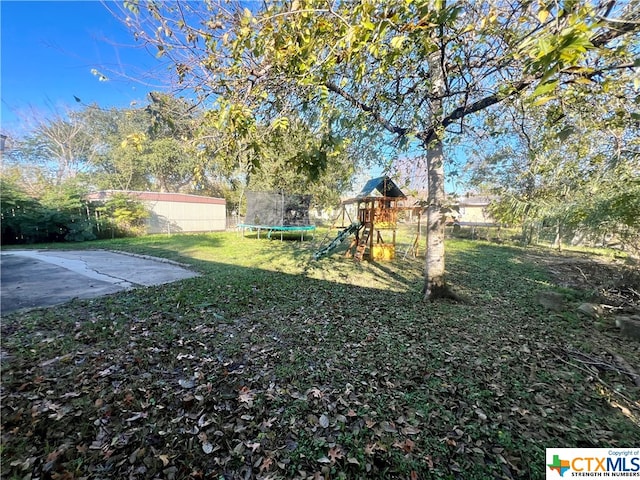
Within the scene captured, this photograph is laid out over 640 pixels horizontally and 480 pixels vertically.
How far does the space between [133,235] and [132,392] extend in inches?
519

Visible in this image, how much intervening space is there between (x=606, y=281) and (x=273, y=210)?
1169 centimetres

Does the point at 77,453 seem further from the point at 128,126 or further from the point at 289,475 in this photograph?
the point at 128,126

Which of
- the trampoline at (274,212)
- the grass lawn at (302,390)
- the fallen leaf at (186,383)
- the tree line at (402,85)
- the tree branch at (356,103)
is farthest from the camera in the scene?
the trampoline at (274,212)

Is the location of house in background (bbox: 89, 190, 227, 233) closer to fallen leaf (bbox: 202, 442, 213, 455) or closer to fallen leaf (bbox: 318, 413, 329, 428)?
fallen leaf (bbox: 202, 442, 213, 455)

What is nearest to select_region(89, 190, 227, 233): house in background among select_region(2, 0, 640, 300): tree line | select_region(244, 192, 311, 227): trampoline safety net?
select_region(244, 192, 311, 227): trampoline safety net

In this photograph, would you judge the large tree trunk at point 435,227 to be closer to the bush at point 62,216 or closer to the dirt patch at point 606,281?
the dirt patch at point 606,281

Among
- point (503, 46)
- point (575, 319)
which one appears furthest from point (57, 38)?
point (575, 319)

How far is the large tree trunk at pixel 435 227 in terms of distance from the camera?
4.16 m

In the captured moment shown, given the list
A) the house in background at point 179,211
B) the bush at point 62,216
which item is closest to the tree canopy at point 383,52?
the bush at point 62,216

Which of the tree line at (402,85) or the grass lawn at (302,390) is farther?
the tree line at (402,85)

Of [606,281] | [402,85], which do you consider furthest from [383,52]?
[606,281]

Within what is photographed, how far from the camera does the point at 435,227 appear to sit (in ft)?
14.0

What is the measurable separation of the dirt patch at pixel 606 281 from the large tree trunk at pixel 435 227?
2192mm

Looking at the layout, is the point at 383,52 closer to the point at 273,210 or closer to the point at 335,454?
the point at 335,454
